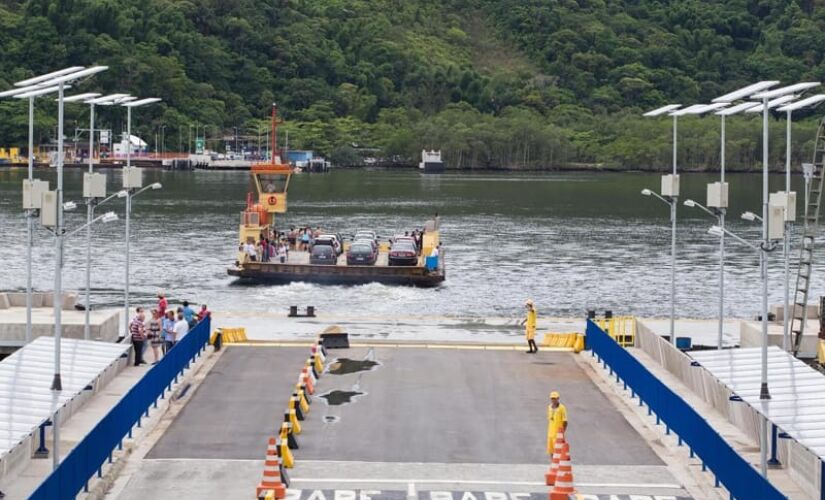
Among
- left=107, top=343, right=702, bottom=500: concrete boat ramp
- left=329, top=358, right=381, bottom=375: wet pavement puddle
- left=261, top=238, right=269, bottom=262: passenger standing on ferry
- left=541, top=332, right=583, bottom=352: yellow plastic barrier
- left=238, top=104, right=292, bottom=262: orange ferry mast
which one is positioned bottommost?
left=107, top=343, right=702, bottom=500: concrete boat ramp

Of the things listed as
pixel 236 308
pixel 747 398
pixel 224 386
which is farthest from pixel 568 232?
pixel 747 398

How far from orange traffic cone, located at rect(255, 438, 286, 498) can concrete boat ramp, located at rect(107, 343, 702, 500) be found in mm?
692

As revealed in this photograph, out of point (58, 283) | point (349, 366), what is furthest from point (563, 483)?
point (349, 366)

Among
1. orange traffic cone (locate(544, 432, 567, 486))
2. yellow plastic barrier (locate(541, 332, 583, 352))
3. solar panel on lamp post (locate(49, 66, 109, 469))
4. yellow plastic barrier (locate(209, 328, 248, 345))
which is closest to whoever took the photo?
solar panel on lamp post (locate(49, 66, 109, 469))

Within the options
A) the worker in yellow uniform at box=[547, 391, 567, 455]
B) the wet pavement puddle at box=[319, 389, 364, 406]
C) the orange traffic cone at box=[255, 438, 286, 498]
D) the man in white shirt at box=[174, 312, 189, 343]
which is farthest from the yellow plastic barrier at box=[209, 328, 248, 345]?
the orange traffic cone at box=[255, 438, 286, 498]

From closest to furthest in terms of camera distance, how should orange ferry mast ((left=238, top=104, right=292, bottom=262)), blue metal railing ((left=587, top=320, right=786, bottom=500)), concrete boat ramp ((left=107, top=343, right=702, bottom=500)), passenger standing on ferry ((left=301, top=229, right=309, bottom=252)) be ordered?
blue metal railing ((left=587, top=320, right=786, bottom=500)) → concrete boat ramp ((left=107, top=343, right=702, bottom=500)) → orange ferry mast ((left=238, top=104, right=292, bottom=262)) → passenger standing on ferry ((left=301, top=229, right=309, bottom=252))

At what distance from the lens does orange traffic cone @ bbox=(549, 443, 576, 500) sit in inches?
1002

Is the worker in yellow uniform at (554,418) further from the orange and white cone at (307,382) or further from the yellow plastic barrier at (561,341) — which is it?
the yellow plastic barrier at (561,341)

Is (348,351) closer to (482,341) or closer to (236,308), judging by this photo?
(482,341)

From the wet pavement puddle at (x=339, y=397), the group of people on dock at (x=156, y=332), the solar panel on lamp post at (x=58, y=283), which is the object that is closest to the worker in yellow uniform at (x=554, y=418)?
the wet pavement puddle at (x=339, y=397)

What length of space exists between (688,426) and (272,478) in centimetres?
886

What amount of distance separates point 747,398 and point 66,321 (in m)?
25.1

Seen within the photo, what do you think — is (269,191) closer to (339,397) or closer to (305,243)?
(305,243)

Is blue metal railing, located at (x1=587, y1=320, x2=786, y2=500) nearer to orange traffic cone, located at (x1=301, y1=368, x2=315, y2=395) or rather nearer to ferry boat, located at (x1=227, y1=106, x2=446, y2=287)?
orange traffic cone, located at (x1=301, y1=368, x2=315, y2=395)
